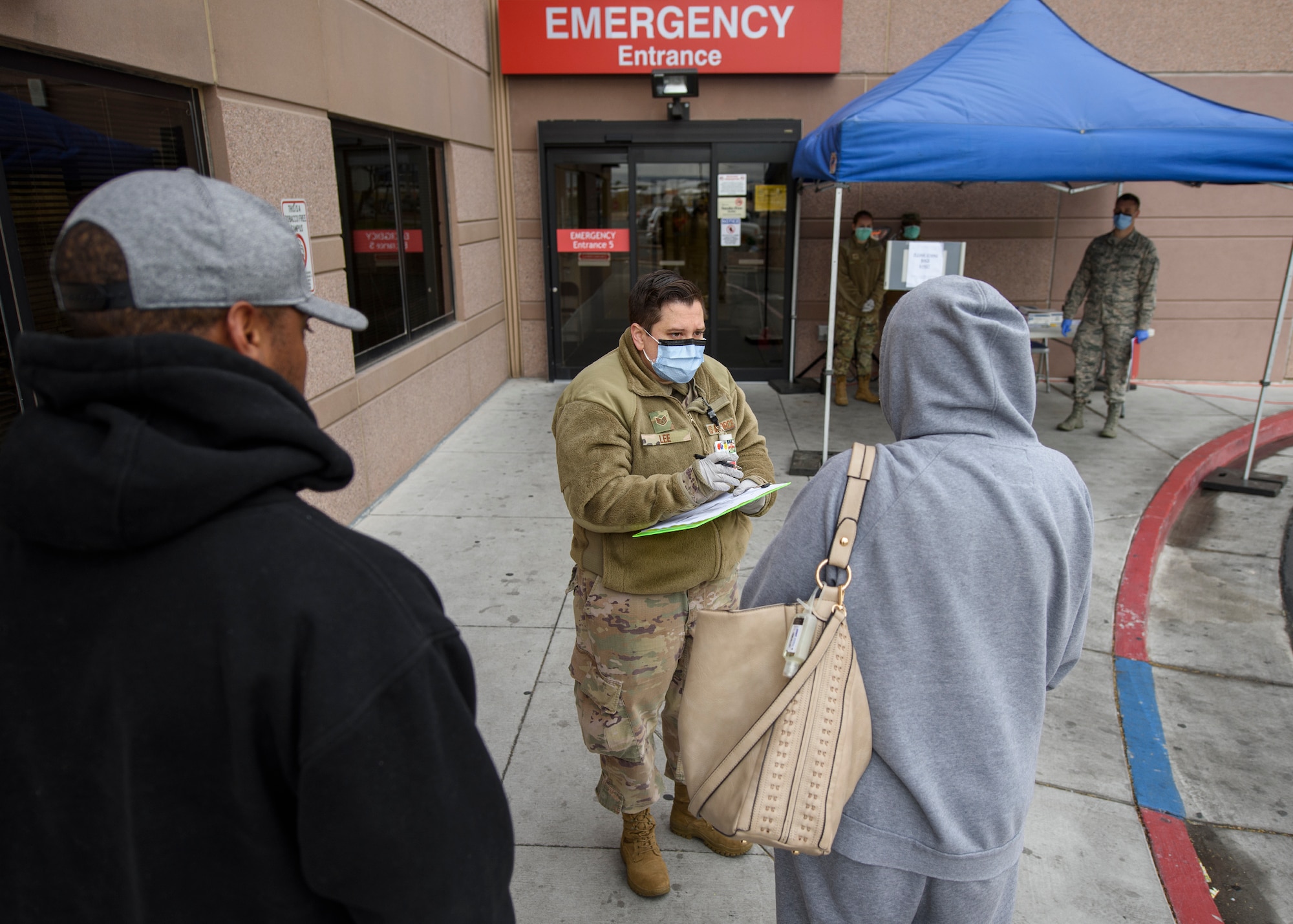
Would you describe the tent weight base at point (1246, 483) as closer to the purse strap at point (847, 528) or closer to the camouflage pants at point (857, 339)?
the camouflage pants at point (857, 339)

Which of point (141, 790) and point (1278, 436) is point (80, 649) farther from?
point (1278, 436)

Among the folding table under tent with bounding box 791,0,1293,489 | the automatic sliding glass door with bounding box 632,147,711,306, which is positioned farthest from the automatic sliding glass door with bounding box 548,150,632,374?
the folding table under tent with bounding box 791,0,1293,489

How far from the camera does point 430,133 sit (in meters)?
6.94

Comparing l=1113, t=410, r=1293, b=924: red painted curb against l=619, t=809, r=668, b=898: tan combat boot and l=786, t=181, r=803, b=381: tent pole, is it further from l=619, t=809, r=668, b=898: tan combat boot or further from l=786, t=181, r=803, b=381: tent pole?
l=786, t=181, r=803, b=381: tent pole

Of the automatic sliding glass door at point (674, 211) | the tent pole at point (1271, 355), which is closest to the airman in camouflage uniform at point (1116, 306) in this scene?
the tent pole at point (1271, 355)

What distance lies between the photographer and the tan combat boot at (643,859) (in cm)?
257

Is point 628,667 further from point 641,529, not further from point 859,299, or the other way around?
point 859,299

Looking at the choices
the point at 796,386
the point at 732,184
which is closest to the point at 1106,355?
the point at 796,386

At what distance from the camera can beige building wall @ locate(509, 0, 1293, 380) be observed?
868 cm

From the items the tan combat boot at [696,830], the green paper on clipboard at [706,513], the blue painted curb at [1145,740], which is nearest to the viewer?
the green paper on clipboard at [706,513]

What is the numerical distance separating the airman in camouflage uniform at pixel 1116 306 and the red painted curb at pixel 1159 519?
824 mm

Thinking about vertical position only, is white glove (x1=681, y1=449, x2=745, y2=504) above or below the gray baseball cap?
below

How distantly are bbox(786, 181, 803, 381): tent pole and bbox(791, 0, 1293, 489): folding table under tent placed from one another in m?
3.07

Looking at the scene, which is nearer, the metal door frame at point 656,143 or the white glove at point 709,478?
the white glove at point 709,478
